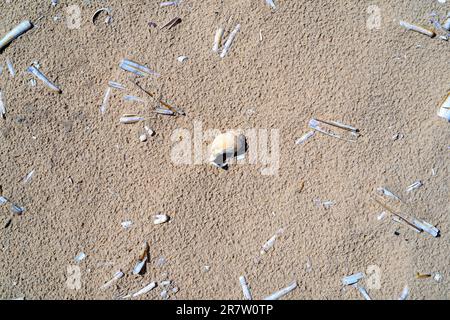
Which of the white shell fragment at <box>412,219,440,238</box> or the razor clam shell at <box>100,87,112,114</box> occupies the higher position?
the razor clam shell at <box>100,87,112,114</box>

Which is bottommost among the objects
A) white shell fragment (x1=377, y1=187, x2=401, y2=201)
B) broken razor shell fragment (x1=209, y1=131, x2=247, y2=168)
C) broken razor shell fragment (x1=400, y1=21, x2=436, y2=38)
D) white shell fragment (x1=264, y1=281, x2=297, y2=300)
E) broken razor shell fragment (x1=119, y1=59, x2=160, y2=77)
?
white shell fragment (x1=264, y1=281, x2=297, y2=300)

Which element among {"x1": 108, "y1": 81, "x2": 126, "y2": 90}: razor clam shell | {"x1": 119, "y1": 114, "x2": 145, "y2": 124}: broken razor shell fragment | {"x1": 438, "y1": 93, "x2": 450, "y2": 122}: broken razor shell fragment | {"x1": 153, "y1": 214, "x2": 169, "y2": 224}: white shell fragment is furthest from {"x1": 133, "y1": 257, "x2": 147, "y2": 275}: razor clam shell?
{"x1": 438, "y1": 93, "x2": 450, "y2": 122}: broken razor shell fragment

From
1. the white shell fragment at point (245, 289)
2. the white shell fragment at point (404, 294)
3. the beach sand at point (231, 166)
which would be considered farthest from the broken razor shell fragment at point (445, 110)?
the white shell fragment at point (245, 289)

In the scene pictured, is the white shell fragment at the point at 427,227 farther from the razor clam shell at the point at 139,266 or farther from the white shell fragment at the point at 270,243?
the razor clam shell at the point at 139,266

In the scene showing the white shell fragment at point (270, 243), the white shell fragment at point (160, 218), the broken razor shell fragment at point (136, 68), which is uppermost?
the broken razor shell fragment at point (136, 68)

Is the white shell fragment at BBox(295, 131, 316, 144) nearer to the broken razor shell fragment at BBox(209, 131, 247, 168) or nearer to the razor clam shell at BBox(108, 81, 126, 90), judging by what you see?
the broken razor shell fragment at BBox(209, 131, 247, 168)

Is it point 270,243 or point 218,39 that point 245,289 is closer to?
point 270,243
